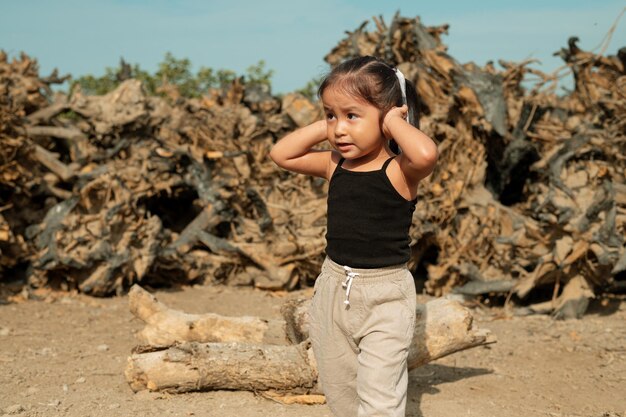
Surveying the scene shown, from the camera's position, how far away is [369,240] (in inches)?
118

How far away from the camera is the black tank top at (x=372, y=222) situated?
3.00 metres

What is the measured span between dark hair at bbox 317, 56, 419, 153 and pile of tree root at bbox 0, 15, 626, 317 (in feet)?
10.8

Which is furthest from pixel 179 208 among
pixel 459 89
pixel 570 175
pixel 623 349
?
pixel 623 349

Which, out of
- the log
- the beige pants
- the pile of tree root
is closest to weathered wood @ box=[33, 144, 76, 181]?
the pile of tree root

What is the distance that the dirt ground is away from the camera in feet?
12.5

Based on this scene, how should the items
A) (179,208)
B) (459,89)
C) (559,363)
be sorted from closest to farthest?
1. (559,363)
2. (459,89)
3. (179,208)

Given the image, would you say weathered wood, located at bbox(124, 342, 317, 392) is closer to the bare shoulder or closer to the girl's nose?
the bare shoulder

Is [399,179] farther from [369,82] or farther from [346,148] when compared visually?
[369,82]

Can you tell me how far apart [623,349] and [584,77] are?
3.15m

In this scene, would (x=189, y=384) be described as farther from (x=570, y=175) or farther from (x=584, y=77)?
(x=584, y=77)

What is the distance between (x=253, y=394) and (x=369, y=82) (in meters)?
1.86

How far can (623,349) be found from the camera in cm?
507

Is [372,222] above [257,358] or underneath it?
above

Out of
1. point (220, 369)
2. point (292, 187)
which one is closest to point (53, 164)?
point (292, 187)
